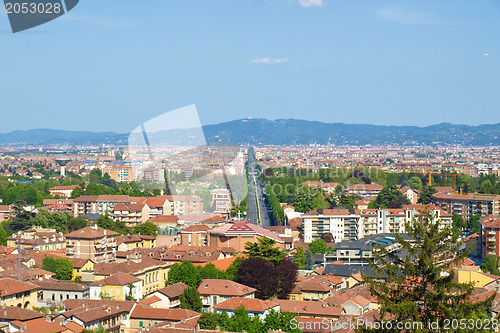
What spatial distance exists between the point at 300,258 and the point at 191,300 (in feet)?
23.7

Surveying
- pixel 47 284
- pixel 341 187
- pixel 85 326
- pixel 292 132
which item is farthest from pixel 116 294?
pixel 292 132

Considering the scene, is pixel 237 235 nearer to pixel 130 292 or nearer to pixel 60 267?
pixel 60 267

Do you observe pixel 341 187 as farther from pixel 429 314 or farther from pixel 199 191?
pixel 429 314

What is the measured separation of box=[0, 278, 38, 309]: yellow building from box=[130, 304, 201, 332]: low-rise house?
2152 millimetres

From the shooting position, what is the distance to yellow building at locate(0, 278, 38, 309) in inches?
526

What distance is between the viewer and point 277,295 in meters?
15.7

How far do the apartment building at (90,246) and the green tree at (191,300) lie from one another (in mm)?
6641

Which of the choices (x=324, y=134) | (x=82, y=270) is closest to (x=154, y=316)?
(x=82, y=270)

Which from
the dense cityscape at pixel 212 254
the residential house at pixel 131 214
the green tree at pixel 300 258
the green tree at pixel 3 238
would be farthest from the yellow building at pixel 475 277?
the residential house at pixel 131 214

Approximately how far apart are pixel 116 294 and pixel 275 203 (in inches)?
724

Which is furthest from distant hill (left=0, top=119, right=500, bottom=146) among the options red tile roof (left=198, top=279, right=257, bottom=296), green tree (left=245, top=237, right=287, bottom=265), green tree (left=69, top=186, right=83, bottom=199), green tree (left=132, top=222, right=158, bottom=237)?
red tile roof (left=198, top=279, right=257, bottom=296)

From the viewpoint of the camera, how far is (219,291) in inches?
578

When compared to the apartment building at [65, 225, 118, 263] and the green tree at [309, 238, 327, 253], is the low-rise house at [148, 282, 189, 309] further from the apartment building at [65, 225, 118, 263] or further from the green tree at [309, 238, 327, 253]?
the green tree at [309, 238, 327, 253]

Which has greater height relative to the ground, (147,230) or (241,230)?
(241,230)
